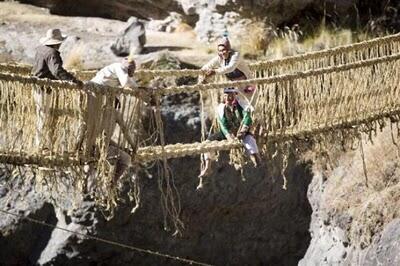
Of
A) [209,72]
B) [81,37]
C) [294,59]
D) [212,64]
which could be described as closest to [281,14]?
[81,37]

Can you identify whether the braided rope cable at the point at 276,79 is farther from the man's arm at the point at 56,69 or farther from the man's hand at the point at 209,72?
the man's arm at the point at 56,69

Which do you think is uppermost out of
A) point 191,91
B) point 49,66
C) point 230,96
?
point 49,66

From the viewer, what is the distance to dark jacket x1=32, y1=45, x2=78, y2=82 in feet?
18.9

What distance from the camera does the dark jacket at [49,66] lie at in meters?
5.75

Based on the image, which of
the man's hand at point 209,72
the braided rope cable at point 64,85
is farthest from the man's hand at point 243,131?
the braided rope cable at point 64,85

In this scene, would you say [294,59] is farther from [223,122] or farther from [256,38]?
[256,38]

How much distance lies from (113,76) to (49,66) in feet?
1.49

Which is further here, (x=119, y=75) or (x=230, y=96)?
(x=230, y=96)

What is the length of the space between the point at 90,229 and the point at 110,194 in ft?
12.6

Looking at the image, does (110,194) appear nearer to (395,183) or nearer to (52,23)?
(395,183)

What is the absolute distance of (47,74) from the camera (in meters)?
5.83

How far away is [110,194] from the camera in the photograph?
594 cm

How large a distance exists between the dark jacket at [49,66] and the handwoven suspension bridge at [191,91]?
0.10 meters

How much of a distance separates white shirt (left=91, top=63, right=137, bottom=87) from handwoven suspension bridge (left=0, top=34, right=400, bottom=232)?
5.0 inches
